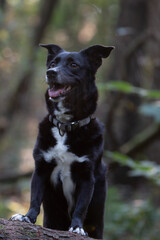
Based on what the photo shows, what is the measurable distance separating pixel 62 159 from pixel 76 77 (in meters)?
0.82

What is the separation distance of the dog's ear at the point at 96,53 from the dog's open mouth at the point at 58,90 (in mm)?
384

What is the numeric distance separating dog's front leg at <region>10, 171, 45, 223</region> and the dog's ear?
4.11 feet

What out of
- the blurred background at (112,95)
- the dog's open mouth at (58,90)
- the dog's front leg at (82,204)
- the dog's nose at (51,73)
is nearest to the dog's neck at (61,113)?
the dog's open mouth at (58,90)

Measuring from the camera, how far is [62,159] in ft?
12.7

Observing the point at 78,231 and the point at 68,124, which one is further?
the point at 68,124

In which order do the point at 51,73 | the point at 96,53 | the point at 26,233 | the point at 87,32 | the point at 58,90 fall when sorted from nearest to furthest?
the point at 26,233
the point at 51,73
the point at 58,90
the point at 96,53
the point at 87,32

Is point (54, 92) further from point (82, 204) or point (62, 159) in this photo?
point (82, 204)

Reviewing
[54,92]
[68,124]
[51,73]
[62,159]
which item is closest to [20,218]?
[62,159]

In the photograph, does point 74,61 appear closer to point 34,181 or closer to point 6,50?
point 34,181

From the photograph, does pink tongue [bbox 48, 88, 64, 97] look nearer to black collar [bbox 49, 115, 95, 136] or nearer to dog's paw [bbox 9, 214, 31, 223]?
black collar [bbox 49, 115, 95, 136]

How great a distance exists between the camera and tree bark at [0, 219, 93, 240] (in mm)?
3225

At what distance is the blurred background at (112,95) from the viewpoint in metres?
7.97

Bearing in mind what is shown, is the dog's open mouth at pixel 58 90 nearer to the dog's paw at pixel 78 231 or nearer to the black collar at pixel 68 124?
the black collar at pixel 68 124

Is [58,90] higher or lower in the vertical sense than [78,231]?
higher
